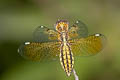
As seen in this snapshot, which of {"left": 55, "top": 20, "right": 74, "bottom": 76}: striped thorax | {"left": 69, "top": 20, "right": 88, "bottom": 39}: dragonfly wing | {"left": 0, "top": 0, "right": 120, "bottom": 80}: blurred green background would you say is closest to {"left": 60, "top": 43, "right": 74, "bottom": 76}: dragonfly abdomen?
{"left": 55, "top": 20, "right": 74, "bottom": 76}: striped thorax

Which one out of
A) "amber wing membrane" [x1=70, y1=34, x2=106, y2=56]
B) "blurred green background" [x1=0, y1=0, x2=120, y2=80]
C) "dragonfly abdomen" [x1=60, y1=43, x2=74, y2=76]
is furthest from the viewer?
"blurred green background" [x1=0, y1=0, x2=120, y2=80]

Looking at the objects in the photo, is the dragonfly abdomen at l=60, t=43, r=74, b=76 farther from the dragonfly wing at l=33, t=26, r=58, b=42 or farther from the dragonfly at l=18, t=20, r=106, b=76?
the dragonfly wing at l=33, t=26, r=58, b=42

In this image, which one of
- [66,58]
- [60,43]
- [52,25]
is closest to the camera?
[66,58]

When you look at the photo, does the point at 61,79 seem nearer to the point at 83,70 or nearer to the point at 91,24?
the point at 83,70

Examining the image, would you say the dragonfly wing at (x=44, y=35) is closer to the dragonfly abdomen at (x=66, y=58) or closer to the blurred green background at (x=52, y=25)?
the dragonfly abdomen at (x=66, y=58)

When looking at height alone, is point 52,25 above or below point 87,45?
above

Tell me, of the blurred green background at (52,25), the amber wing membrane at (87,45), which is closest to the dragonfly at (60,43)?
the amber wing membrane at (87,45)

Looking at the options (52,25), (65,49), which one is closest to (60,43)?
(65,49)

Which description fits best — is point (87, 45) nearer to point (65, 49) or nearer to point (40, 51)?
point (65, 49)
